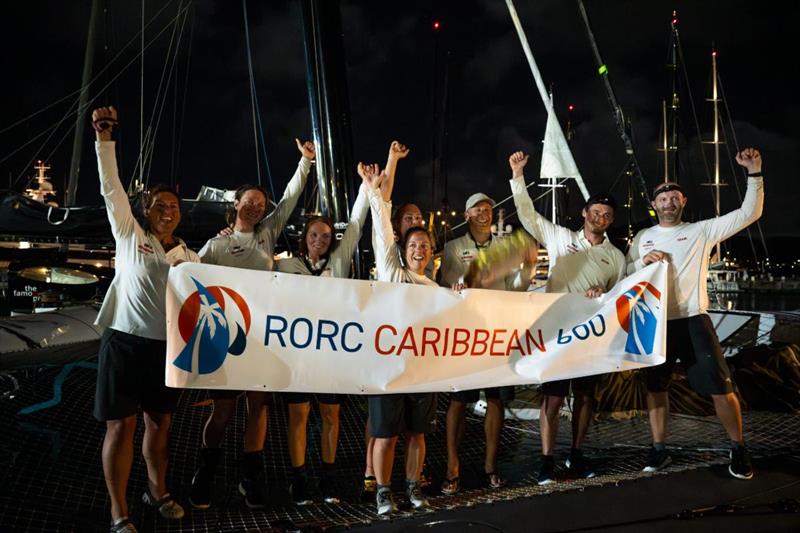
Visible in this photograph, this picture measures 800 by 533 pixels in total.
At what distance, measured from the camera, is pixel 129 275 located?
3.08 meters

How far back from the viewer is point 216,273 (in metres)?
3.21

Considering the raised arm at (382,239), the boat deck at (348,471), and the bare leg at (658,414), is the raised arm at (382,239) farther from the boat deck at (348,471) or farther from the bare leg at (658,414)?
the bare leg at (658,414)

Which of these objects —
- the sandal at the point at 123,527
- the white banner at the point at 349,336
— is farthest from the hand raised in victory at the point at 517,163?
the sandal at the point at 123,527

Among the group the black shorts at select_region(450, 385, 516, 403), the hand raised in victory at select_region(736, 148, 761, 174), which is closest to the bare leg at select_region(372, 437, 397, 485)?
the black shorts at select_region(450, 385, 516, 403)

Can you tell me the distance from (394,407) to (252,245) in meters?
1.50

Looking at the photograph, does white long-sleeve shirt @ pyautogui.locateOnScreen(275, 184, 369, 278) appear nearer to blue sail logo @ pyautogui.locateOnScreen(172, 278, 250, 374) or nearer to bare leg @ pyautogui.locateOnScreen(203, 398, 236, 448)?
blue sail logo @ pyautogui.locateOnScreen(172, 278, 250, 374)

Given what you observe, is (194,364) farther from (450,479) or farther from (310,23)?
(310,23)

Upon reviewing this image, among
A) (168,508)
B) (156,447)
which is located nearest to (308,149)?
(156,447)

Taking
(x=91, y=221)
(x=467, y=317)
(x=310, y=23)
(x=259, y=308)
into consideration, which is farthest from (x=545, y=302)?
(x=91, y=221)

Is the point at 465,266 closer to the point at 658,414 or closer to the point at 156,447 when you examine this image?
the point at 658,414

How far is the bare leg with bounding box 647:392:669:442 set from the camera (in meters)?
3.94

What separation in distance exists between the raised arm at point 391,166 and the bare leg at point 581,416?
2118mm

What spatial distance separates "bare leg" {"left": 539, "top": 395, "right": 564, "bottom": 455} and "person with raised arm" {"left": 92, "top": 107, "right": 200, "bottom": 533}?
2477mm

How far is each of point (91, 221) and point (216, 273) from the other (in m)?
2.75
